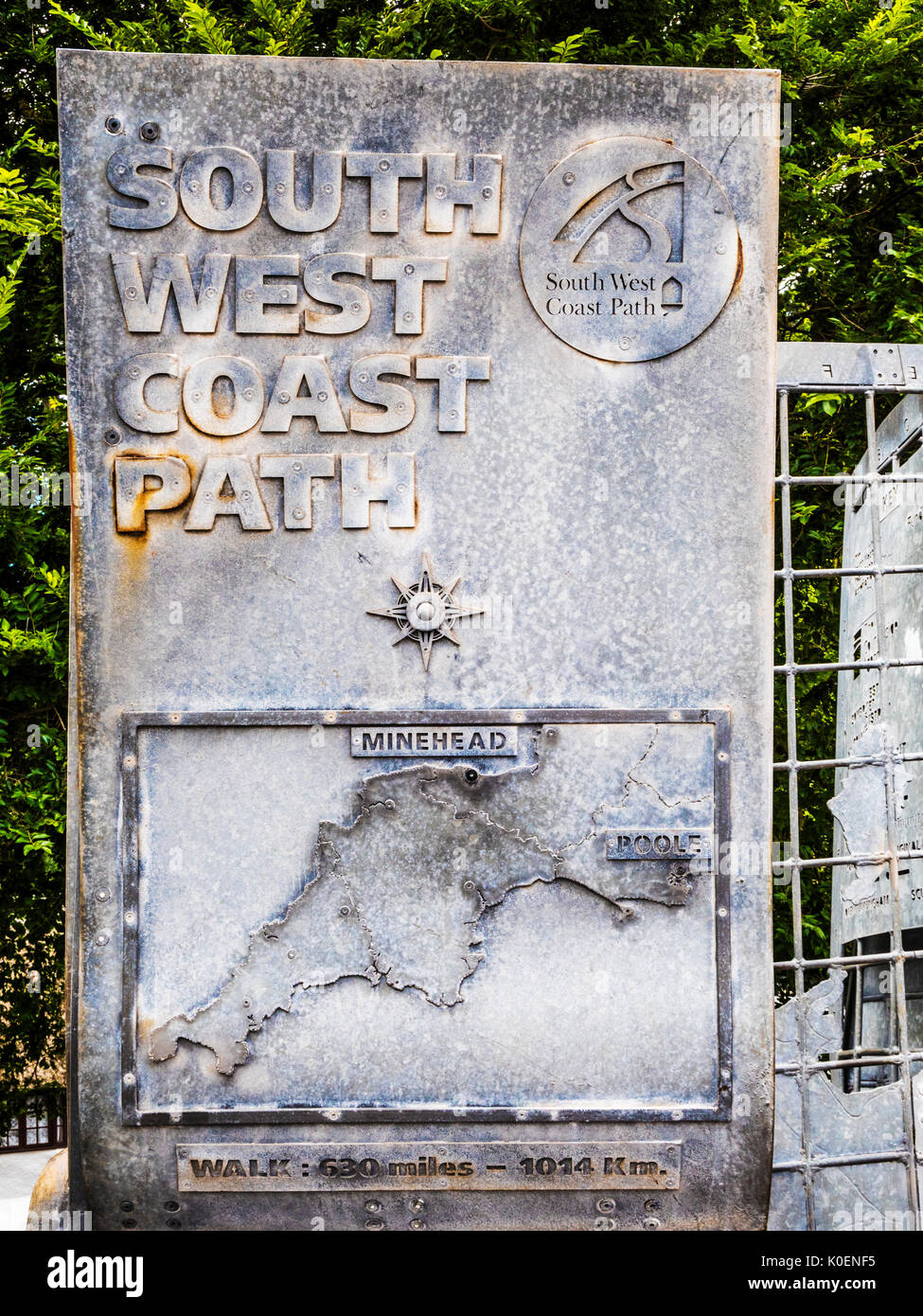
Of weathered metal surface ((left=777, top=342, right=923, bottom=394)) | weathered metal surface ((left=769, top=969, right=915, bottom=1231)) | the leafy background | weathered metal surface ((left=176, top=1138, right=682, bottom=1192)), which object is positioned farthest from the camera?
the leafy background

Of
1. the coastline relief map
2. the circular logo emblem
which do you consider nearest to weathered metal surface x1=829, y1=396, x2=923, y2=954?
the coastline relief map

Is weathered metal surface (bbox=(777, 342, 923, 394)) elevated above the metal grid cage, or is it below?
above

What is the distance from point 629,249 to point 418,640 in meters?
1.27

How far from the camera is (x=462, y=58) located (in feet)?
21.4

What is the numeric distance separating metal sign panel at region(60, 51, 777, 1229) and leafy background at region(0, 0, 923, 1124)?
2563mm

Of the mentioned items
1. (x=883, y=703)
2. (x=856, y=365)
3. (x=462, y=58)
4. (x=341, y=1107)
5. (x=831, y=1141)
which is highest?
(x=462, y=58)

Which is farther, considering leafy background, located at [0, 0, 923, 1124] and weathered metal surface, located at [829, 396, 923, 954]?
leafy background, located at [0, 0, 923, 1124]

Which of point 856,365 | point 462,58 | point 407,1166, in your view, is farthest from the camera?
point 462,58

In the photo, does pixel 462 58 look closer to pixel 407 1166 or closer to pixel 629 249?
pixel 629 249

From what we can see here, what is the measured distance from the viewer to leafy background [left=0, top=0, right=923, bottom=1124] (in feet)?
19.7

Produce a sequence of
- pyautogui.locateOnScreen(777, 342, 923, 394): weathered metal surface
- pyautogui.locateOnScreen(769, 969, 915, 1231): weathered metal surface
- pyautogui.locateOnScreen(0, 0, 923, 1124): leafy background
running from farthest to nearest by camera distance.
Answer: pyautogui.locateOnScreen(0, 0, 923, 1124): leafy background
pyautogui.locateOnScreen(777, 342, 923, 394): weathered metal surface
pyautogui.locateOnScreen(769, 969, 915, 1231): weathered metal surface

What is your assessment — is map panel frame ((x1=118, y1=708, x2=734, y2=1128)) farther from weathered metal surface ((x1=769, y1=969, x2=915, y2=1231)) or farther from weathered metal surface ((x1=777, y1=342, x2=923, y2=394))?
weathered metal surface ((x1=777, y1=342, x2=923, y2=394))

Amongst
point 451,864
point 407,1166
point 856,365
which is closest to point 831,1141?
point 407,1166

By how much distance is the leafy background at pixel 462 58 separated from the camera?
237 inches
